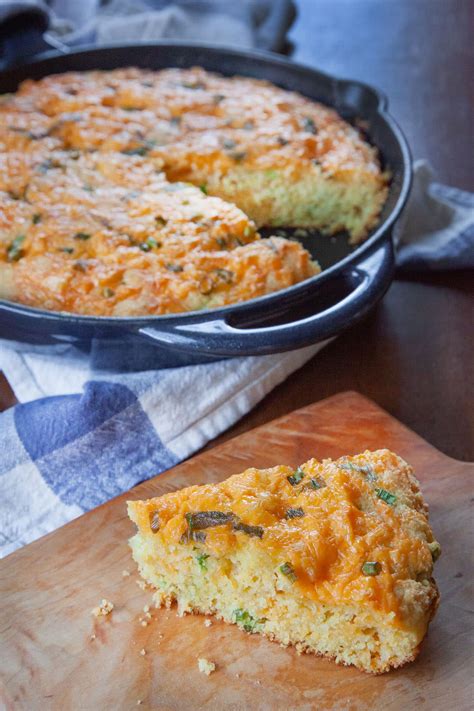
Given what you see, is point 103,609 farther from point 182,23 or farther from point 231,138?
point 182,23

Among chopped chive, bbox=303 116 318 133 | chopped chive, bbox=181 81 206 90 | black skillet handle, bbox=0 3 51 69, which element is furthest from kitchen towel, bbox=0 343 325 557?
black skillet handle, bbox=0 3 51 69

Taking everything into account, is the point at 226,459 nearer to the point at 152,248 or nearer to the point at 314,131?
the point at 152,248

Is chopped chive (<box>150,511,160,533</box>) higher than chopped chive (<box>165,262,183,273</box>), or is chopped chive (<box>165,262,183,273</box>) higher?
chopped chive (<box>165,262,183,273</box>)

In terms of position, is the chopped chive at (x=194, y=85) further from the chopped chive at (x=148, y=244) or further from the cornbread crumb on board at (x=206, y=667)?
the cornbread crumb on board at (x=206, y=667)

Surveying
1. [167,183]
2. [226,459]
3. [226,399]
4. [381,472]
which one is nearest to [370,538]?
[381,472]

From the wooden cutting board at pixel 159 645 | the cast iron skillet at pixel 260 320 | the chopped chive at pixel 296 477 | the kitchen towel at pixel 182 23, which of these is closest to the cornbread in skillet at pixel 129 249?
the cast iron skillet at pixel 260 320

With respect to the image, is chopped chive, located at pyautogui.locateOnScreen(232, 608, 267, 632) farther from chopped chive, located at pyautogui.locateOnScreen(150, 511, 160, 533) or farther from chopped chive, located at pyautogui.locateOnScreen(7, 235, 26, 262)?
chopped chive, located at pyautogui.locateOnScreen(7, 235, 26, 262)

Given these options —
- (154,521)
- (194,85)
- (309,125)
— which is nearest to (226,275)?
(154,521)
